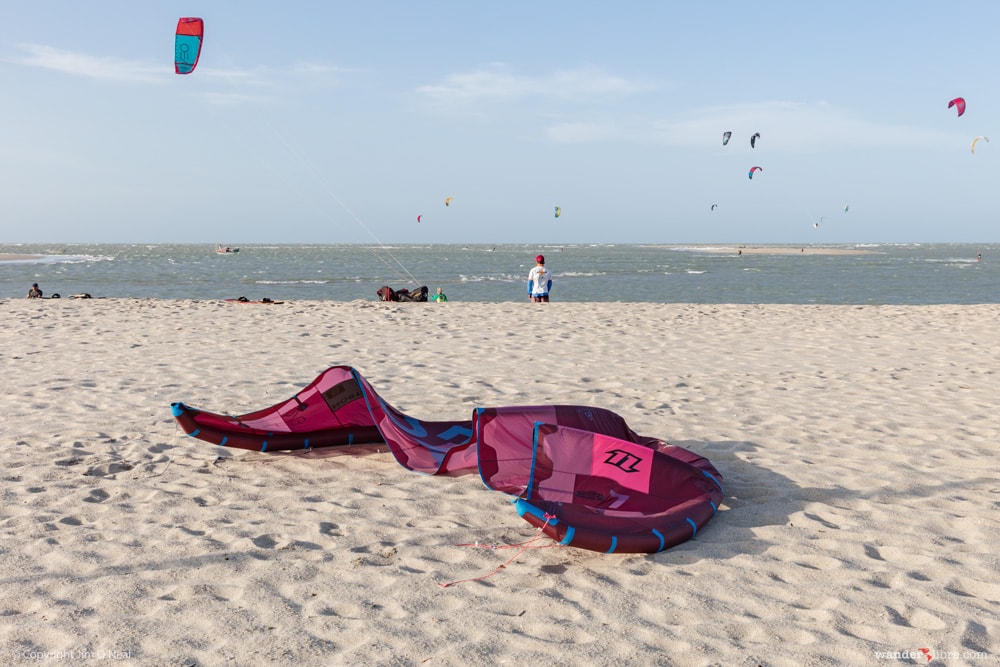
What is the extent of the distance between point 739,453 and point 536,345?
196 inches

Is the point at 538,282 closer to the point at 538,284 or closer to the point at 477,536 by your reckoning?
the point at 538,284

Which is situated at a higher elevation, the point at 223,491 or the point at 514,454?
the point at 514,454

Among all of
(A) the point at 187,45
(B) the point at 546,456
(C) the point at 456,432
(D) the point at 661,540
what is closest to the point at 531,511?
(B) the point at 546,456

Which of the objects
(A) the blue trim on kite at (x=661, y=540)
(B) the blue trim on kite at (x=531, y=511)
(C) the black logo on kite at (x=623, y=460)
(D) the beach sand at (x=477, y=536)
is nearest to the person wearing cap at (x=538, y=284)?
(D) the beach sand at (x=477, y=536)

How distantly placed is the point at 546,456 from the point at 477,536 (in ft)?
1.69

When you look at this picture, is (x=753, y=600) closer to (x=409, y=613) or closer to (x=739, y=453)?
(x=409, y=613)

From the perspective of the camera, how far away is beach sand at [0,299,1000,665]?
2.68m

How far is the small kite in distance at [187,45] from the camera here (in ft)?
28.6

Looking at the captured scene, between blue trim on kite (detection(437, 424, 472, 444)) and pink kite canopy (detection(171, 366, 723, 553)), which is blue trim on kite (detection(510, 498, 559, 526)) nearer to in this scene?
pink kite canopy (detection(171, 366, 723, 553))

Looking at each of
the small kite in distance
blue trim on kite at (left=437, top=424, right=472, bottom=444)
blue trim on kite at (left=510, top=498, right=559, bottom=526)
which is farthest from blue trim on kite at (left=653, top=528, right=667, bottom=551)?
the small kite in distance

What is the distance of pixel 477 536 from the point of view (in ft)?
12.0

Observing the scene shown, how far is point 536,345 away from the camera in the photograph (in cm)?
980

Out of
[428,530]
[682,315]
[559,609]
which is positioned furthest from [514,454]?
[682,315]

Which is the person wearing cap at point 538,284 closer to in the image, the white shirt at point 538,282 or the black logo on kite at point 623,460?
the white shirt at point 538,282
